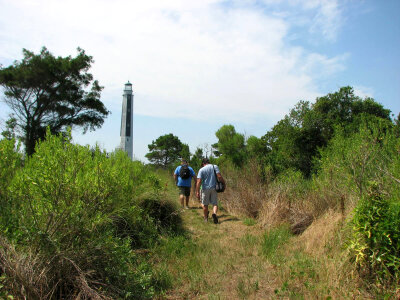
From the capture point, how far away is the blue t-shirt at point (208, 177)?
7.76m

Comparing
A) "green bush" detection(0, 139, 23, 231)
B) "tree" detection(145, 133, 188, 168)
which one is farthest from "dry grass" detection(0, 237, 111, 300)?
"tree" detection(145, 133, 188, 168)

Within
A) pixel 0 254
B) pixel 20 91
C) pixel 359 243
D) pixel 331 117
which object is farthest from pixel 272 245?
pixel 20 91

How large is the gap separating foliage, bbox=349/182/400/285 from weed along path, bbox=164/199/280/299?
106cm

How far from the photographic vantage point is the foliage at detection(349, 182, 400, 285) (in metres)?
3.17

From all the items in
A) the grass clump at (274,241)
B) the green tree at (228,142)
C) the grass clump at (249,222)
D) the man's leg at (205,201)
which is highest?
the green tree at (228,142)

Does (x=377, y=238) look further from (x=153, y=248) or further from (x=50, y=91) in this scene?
(x=50, y=91)

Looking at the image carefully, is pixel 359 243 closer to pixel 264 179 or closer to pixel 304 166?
pixel 264 179

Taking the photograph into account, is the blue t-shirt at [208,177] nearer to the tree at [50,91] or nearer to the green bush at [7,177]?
the green bush at [7,177]

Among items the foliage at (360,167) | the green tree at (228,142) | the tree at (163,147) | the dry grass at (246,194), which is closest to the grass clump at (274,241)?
the foliage at (360,167)

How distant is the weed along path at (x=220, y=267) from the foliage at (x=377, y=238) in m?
1.06

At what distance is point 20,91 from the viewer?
66.9 feet

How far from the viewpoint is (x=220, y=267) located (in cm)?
443

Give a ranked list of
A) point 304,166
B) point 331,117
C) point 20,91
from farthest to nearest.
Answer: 1. point 20,91
2. point 331,117
3. point 304,166

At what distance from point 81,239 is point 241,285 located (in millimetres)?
1907
